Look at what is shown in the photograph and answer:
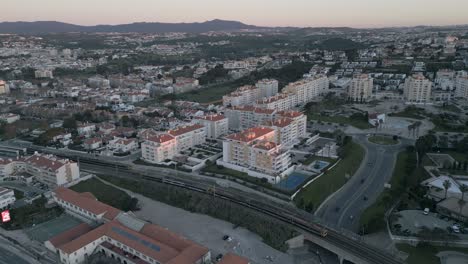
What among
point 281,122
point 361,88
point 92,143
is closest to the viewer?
point 281,122

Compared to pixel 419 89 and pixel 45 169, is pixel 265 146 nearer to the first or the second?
pixel 45 169

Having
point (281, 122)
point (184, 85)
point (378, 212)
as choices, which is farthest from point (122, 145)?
Result: point (184, 85)

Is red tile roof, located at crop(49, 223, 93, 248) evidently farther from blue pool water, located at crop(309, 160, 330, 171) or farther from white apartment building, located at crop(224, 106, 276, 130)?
white apartment building, located at crop(224, 106, 276, 130)

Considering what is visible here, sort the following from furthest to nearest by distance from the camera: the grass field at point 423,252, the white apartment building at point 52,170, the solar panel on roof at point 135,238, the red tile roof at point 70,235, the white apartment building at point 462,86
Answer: the white apartment building at point 462,86 < the white apartment building at point 52,170 < the red tile roof at point 70,235 < the solar panel on roof at point 135,238 < the grass field at point 423,252

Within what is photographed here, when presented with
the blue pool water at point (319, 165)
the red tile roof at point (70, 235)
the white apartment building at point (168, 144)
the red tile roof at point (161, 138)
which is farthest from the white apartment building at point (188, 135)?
the red tile roof at point (70, 235)

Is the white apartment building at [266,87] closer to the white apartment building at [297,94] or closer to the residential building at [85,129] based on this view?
the white apartment building at [297,94]

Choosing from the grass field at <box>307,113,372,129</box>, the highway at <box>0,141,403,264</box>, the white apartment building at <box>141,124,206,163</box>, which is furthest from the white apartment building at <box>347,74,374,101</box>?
the highway at <box>0,141,403,264</box>
